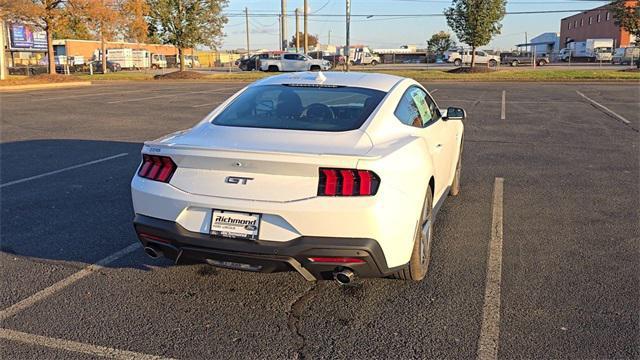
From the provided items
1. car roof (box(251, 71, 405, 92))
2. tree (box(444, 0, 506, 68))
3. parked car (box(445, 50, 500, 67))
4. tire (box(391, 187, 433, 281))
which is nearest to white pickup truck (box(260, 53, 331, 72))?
tree (box(444, 0, 506, 68))

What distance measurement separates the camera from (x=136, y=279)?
4.01 m

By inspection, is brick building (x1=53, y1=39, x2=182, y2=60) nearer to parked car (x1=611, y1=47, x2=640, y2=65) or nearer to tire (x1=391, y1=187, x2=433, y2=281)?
parked car (x1=611, y1=47, x2=640, y2=65)

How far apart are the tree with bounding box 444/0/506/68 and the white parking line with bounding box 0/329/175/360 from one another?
113 ft

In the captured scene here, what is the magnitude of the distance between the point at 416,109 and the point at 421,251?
4.53 ft

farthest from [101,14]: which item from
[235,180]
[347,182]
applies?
[347,182]

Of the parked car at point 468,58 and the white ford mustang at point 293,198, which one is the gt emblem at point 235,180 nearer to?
the white ford mustang at point 293,198

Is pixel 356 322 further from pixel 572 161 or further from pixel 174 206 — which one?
pixel 572 161

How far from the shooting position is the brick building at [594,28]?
2852 inches

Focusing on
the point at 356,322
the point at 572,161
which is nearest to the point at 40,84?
the point at 572,161

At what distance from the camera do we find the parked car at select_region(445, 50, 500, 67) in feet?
165

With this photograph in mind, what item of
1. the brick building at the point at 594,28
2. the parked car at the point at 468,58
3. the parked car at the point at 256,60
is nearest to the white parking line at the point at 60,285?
the parked car at the point at 256,60

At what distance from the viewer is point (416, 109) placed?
4.63 metres

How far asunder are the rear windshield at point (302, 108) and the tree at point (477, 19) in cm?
3215

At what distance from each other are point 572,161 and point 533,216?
3.31m
